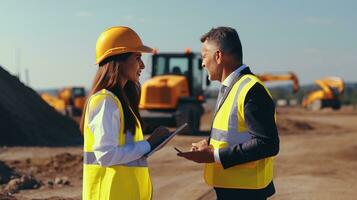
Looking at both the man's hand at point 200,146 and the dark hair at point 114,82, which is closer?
the dark hair at point 114,82

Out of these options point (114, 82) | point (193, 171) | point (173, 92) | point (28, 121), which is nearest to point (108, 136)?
point (114, 82)

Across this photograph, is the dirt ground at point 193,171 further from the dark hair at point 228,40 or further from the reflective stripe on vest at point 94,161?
the reflective stripe on vest at point 94,161

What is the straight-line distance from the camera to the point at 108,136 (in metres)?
3.20

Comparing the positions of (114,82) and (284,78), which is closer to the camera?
(114,82)

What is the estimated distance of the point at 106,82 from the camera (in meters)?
3.34

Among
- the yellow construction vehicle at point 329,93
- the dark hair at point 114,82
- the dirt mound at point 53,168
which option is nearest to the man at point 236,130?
the dark hair at point 114,82

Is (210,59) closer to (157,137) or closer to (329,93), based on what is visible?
(157,137)

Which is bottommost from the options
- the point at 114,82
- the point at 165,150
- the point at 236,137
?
the point at 165,150

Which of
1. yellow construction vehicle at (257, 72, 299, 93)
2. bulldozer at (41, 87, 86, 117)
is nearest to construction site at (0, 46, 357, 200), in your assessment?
yellow construction vehicle at (257, 72, 299, 93)

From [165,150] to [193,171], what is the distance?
13.4 feet

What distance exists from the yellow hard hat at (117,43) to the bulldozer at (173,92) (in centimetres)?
1603

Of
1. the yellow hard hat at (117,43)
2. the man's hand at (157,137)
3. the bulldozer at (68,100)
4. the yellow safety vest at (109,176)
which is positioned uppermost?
the yellow hard hat at (117,43)

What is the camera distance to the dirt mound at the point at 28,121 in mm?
19844

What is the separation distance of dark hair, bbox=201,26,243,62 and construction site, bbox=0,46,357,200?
6010 mm
